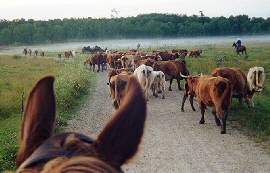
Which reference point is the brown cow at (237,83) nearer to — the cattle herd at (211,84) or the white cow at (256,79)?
the cattle herd at (211,84)

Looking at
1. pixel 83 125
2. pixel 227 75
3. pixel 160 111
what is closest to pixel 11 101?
pixel 83 125

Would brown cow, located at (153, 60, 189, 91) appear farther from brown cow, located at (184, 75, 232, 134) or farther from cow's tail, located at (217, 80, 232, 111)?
cow's tail, located at (217, 80, 232, 111)

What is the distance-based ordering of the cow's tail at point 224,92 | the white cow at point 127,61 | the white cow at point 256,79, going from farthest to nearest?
the white cow at point 127,61, the white cow at point 256,79, the cow's tail at point 224,92

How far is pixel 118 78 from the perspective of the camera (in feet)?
33.1

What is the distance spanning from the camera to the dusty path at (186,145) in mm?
6727

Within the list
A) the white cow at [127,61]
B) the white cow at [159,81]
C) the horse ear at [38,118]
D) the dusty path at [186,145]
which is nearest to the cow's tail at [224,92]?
the dusty path at [186,145]

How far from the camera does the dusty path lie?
673 centimetres

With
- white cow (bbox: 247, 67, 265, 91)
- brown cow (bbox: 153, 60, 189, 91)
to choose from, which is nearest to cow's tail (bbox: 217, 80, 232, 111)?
white cow (bbox: 247, 67, 265, 91)

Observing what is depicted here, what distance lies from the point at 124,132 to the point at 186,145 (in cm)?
726

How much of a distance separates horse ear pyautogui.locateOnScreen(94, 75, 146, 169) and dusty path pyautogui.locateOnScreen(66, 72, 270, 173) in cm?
353

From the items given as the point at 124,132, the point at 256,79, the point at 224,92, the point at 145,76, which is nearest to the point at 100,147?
the point at 124,132

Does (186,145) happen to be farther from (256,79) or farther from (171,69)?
(171,69)

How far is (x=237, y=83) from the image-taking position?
11.6 m

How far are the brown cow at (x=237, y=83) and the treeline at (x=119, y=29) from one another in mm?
78286
